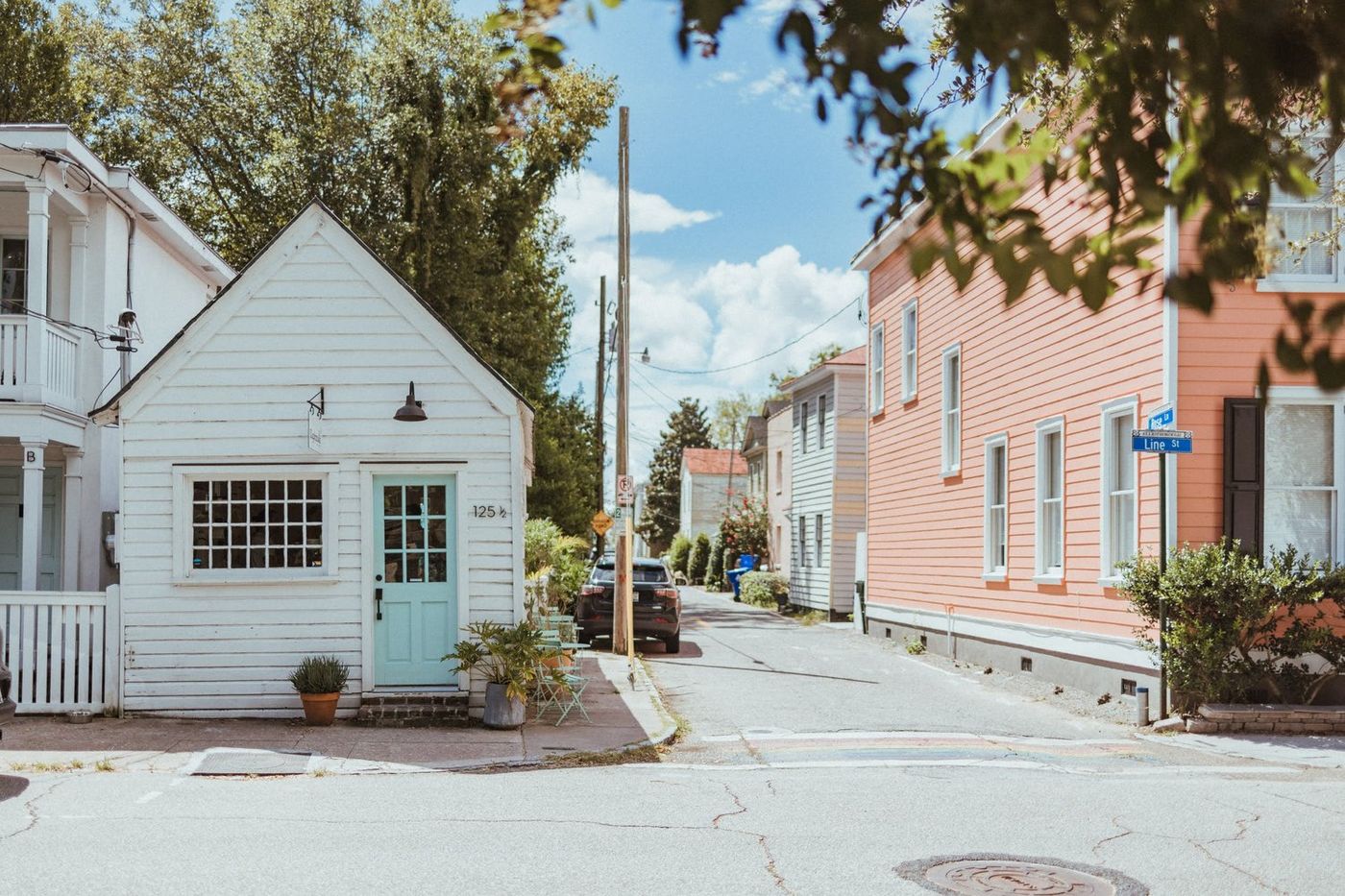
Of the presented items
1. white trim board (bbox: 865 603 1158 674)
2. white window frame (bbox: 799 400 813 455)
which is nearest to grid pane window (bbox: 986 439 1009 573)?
white trim board (bbox: 865 603 1158 674)

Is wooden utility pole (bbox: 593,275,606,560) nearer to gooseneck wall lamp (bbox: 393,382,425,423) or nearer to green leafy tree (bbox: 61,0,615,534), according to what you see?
green leafy tree (bbox: 61,0,615,534)

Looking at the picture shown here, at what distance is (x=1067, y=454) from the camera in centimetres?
1608

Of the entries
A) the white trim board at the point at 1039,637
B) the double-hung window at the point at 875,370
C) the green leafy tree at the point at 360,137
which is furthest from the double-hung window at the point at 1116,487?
the green leafy tree at the point at 360,137

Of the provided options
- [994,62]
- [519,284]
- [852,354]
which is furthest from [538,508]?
[994,62]

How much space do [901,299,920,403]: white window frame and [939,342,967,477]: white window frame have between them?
162 centimetres

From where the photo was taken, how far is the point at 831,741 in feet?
40.0

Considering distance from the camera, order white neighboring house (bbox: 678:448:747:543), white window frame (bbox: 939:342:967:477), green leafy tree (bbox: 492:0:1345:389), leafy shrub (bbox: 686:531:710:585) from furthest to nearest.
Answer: white neighboring house (bbox: 678:448:747:543) < leafy shrub (bbox: 686:531:710:585) < white window frame (bbox: 939:342:967:477) < green leafy tree (bbox: 492:0:1345:389)

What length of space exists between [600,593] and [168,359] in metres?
10.3

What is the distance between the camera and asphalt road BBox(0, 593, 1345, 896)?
22.1 feet

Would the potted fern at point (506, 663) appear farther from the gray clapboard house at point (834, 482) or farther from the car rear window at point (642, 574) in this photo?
the gray clapboard house at point (834, 482)

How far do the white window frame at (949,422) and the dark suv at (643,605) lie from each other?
16.0ft

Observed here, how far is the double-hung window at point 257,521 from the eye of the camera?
513 inches

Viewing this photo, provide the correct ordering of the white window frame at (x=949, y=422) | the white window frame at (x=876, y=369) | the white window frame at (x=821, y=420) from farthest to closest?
the white window frame at (x=821, y=420)
the white window frame at (x=876, y=369)
the white window frame at (x=949, y=422)

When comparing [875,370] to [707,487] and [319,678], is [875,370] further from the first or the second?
[707,487]
